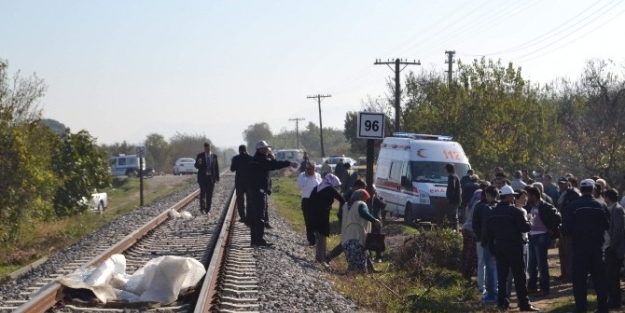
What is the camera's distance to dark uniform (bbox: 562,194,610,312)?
12.1 metres

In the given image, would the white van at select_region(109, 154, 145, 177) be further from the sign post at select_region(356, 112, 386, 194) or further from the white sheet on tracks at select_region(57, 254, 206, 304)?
the white sheet on tracks at select_region(57, 254, 206, 304)

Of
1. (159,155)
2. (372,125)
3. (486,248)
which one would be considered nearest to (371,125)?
(372,125)

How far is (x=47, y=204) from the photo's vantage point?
2947 cm

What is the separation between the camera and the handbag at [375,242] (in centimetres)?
1510

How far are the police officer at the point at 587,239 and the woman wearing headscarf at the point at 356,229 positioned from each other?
12.6 ft

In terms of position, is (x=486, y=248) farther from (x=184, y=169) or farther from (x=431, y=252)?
(x=184, y=169)

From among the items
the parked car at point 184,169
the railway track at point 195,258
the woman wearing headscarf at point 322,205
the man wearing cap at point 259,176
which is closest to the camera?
the railway track at point 195,258

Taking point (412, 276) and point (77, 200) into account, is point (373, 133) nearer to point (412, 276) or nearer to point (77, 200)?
point (412, 276)

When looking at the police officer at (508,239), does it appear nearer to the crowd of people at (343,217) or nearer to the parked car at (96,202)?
the crowd of people at (343,217)

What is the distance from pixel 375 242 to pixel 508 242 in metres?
3.06

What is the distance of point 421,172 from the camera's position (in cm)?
2734

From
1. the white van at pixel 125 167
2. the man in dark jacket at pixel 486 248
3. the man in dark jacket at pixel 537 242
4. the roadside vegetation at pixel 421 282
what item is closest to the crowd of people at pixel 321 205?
the roadside vegetation at pixel 421 282

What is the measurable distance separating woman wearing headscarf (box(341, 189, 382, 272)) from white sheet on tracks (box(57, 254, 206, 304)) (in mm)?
3844

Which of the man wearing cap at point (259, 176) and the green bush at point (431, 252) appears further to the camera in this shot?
the man wearing cap at point (259, 176)
